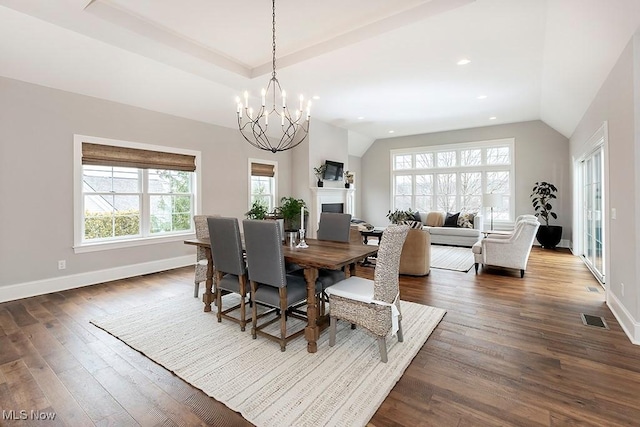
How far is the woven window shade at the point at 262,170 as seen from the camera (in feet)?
21.9

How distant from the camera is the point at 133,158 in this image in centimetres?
477

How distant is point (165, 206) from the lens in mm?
5387

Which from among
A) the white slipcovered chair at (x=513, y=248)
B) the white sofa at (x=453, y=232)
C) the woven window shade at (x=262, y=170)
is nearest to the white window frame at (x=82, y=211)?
the woven window shade at (x=262, y=170)

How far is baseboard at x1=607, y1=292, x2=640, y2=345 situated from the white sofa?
4.01 meters

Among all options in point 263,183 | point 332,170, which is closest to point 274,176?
point 263,183

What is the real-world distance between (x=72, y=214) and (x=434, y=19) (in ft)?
16.8

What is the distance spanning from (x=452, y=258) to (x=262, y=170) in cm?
444

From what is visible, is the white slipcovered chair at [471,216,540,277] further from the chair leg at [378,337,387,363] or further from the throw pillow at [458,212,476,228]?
the chair leg at [378,337,387,363]

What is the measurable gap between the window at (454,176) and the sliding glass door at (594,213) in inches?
90.9

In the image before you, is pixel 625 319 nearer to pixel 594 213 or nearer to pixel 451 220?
pixel 594 213

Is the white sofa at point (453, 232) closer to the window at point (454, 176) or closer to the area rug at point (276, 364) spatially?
the window at point (454, 176)

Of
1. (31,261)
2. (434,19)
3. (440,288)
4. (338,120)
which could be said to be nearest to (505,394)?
(440,288)

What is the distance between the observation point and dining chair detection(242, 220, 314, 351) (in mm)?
2449

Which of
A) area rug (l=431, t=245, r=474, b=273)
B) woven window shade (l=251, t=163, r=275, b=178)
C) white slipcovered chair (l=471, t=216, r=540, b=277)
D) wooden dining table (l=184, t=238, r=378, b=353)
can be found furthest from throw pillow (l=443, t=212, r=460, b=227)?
wooden dining table (l=184, t=238, r=378, b=353)
